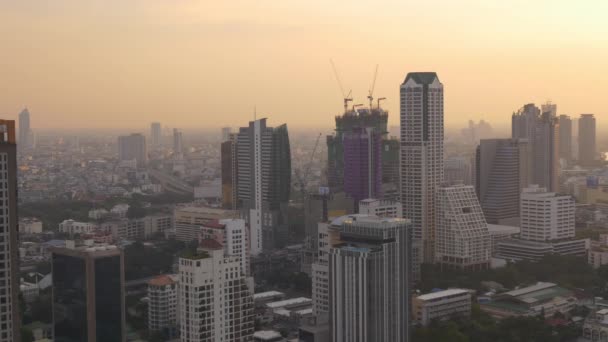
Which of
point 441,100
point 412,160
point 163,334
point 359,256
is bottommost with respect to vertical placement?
point 163,334

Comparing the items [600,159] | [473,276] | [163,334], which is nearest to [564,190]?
[600,159]

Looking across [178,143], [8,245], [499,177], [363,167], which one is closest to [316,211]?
[363,167]

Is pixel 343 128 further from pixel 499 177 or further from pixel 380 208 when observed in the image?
pixel 380 208

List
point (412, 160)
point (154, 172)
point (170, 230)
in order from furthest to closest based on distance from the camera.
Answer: point (154, 172) → point (170, 230) → point (412, 160)

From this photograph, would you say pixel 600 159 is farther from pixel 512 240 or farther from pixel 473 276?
pixel 473 276

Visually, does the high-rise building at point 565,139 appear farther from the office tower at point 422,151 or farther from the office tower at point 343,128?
the office tower at point 422,151
